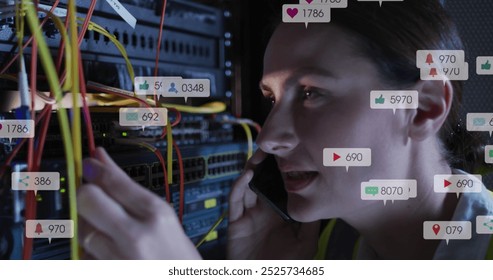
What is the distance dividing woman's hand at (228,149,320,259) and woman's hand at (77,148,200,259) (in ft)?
0.60

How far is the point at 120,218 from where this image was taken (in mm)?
580

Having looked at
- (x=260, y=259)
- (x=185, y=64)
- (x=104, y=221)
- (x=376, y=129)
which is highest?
(x=185, y=64)

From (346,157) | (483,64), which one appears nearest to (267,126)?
(346,157)

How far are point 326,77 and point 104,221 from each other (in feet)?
1.18

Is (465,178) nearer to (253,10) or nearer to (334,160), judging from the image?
(334,160)

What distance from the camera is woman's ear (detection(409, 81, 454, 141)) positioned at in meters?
0.71

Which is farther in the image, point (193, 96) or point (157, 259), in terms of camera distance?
point (193, 96)

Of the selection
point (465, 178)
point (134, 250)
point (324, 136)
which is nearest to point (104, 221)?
point (134, 250)

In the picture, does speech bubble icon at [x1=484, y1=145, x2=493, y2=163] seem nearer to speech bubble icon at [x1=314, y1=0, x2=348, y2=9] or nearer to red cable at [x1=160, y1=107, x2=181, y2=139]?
speech bubble icon at [x1=314, y1=0, x2=348, y2=9]

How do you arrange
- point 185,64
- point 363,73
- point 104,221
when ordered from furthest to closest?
point 185,64
point 363,73
point 104,221

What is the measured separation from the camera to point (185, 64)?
2.78 ft

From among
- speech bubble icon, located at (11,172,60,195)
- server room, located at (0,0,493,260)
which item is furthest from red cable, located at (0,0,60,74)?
speech bubble icon, located at (11,172,60,195)

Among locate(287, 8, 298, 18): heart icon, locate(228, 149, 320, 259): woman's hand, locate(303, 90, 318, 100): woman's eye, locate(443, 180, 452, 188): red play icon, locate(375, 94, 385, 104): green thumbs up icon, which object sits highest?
locate(287, 8, 298, 18): heart icon

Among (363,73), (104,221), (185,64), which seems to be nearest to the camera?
(104,221)
